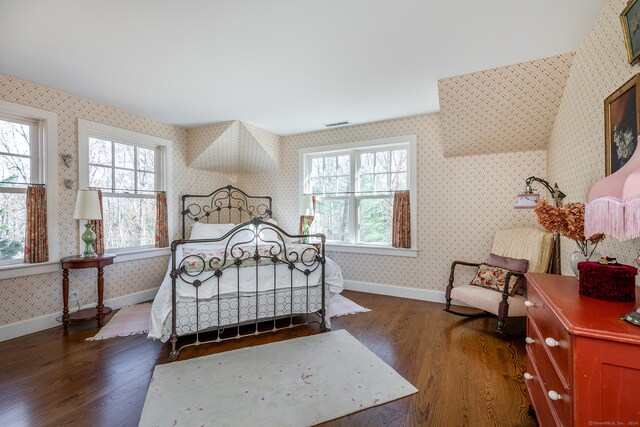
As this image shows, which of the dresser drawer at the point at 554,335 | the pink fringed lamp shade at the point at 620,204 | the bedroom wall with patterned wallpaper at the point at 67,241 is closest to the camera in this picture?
the pink fringed lamp shade at the point at 620,204

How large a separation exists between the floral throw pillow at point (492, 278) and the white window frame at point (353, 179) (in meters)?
0.92

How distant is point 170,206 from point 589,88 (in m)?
4.83

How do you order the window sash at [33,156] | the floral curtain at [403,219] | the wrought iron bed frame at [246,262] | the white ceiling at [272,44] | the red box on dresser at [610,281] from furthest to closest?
1. the floral curtain at [403,219]
2. the window sash at [33,156]
3. the wrought iron bed frame at [246,262]
4. the white ceiling at [272,44]
5. the red box on dresser at [610,281]

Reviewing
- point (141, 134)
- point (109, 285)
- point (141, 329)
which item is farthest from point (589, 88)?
point (109, 285)

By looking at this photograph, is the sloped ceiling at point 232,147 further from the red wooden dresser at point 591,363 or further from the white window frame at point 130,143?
the red wooden dresser at point 591,363

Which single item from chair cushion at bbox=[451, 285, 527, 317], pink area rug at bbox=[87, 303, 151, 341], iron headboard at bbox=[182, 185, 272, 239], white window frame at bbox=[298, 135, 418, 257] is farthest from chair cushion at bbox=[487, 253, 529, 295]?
pink area rug at bbox=[87, 303, 151, 341]

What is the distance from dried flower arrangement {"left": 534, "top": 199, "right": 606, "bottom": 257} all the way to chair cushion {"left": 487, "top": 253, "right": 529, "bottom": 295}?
1.59m

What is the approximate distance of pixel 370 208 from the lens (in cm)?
458

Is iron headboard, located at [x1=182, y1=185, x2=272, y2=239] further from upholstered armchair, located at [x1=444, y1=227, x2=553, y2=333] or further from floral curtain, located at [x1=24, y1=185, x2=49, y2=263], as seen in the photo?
upholstered armchair, located at [x1=444, y1=227, x2=553, y2=333]

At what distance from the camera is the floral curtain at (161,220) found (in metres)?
4.25

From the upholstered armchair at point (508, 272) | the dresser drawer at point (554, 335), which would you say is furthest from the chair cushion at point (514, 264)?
the dresser drawer at point (554, 335)

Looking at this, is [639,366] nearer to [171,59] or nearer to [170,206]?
[171,59]

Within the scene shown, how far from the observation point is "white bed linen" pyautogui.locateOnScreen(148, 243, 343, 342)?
2561 millimetres

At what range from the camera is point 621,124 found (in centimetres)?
165
